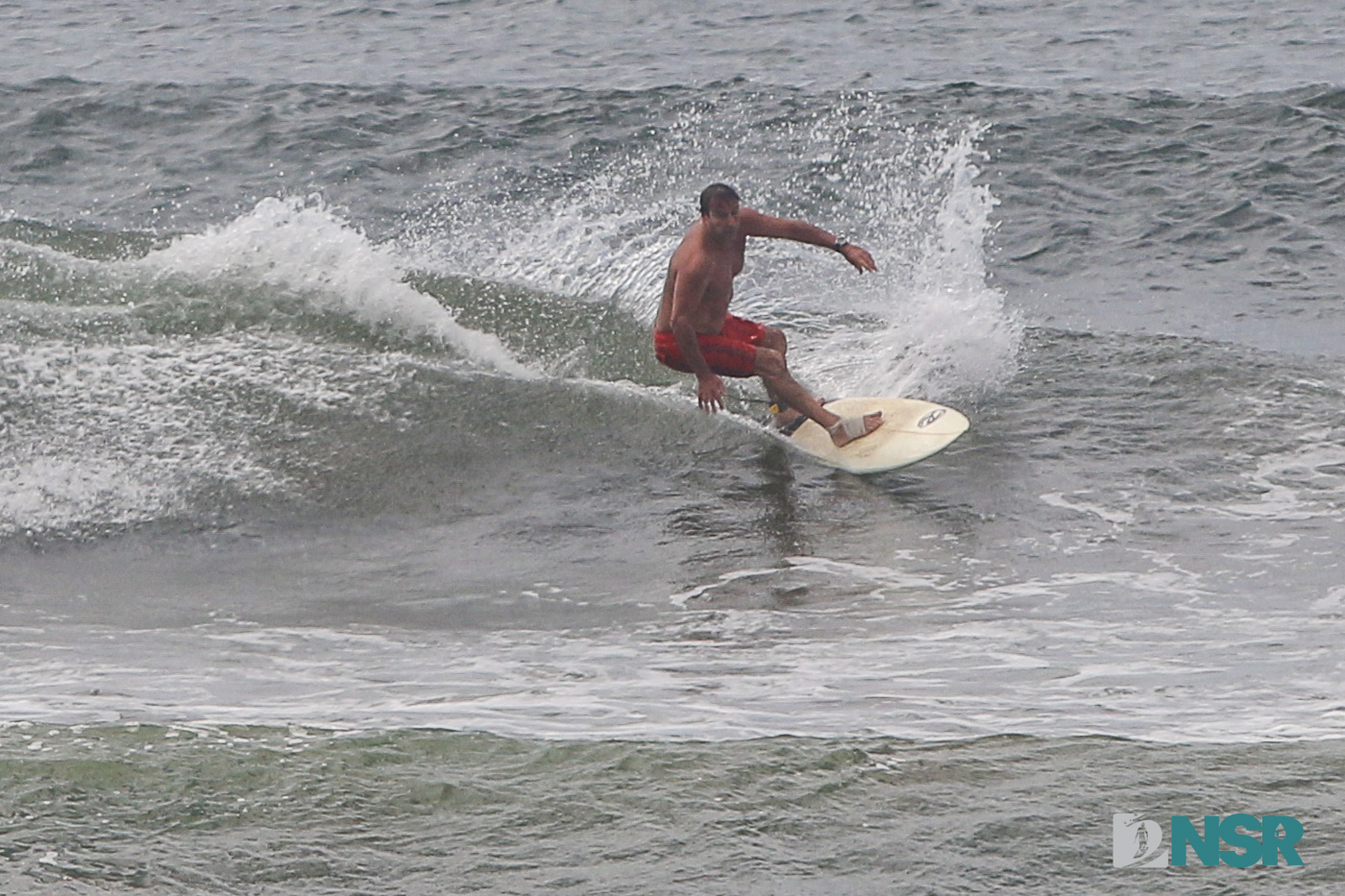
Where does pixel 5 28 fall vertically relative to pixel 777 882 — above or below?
above

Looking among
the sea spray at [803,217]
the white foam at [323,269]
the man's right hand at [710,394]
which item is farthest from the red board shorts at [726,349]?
the white foam at [323,269]

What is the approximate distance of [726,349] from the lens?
28.7 feet

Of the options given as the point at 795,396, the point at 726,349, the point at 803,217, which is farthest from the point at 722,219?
the point at 803,217

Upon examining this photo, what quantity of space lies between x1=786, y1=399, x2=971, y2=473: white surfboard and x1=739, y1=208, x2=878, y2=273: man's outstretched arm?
0.81 m

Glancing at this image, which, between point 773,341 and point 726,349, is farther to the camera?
point 773,341

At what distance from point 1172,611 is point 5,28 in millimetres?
21179

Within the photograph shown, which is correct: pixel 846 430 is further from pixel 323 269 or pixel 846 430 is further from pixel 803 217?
pixel 803 217

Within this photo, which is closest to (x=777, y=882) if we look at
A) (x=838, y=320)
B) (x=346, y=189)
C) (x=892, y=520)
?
(x=892, y=520)

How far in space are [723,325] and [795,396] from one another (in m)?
0.54

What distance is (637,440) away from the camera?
920 cm

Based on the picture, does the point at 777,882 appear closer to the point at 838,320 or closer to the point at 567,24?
the point at 838,320

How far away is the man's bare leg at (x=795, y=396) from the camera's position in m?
8.77

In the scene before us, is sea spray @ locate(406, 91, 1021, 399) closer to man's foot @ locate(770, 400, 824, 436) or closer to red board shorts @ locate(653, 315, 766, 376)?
man's foot @ locate(770, 400, 824, 436)

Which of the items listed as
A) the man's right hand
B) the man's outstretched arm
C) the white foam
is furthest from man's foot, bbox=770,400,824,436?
the white foam
